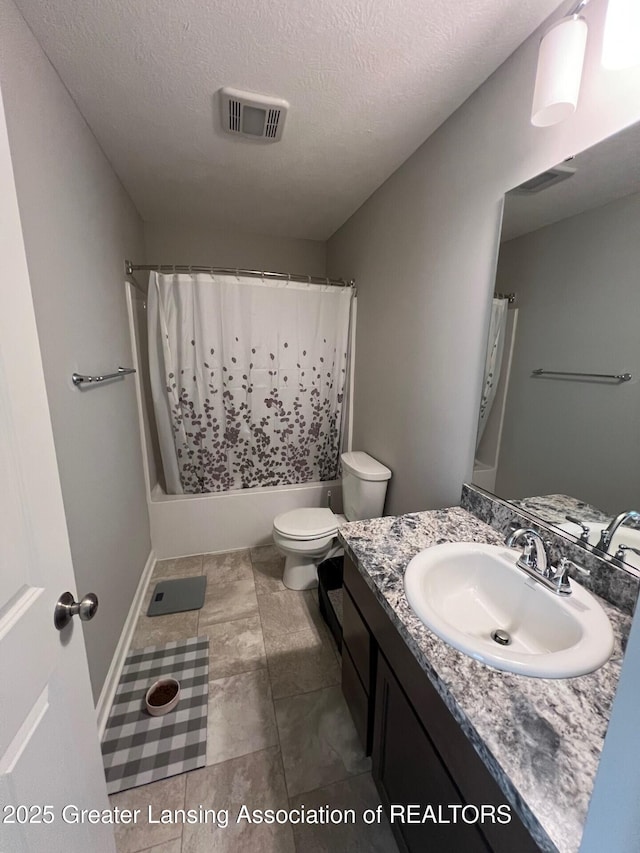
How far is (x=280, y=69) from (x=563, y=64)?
88 cm

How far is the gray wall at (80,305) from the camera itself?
→ 1.01m

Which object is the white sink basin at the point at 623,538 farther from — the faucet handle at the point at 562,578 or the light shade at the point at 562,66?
the light shade at the point at 562,66

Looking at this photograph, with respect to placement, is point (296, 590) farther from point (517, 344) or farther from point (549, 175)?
point (549, 175)

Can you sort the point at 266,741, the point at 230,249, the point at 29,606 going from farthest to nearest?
the point at 230,249
the point at 266,741
the point at 29,606

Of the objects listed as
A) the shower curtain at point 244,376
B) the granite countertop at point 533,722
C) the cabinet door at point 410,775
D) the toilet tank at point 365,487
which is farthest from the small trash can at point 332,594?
the granite countertop at point 533,722

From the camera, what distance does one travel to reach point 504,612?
0.98 metres

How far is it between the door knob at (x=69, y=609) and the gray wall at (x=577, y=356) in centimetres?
124

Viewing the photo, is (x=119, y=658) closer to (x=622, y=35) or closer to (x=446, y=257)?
(x=446, y=257)

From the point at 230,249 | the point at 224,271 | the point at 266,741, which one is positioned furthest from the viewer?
the point at 230,249

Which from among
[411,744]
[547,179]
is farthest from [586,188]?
[411,744]

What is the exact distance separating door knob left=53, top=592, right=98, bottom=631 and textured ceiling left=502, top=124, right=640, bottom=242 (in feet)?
5.02

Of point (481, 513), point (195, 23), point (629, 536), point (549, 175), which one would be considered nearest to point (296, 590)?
point (481, 513)

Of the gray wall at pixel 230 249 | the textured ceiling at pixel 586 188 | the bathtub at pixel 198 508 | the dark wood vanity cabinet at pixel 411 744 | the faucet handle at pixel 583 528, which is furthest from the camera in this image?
the gray wall at pixel 230 249

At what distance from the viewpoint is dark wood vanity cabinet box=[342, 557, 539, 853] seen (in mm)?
591
